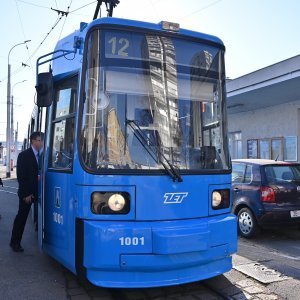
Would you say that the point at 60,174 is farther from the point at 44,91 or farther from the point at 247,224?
the point at 247,224

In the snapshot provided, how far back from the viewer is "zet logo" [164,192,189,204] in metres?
4.21

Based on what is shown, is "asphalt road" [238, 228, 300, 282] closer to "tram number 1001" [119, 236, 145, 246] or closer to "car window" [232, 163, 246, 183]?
"car window" [232, 163, 246, 183]

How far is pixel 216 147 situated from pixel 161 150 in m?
0.82

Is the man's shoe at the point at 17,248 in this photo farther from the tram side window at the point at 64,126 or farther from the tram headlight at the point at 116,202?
the tram headlight at the point at 116,202

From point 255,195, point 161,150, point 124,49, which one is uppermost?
point 124,49

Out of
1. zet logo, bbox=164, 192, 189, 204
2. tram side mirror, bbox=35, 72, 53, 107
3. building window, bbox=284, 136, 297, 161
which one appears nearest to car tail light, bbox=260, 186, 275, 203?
zet logo, bbox=164, 192, 189, 204

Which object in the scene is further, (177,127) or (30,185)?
(30,185)

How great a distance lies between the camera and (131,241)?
3.97 meters

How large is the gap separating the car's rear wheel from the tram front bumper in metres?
3.53

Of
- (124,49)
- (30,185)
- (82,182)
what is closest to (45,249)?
(30,185)

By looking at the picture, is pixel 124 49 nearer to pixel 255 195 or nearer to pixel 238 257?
pixel 238 257

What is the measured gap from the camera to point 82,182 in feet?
13.4

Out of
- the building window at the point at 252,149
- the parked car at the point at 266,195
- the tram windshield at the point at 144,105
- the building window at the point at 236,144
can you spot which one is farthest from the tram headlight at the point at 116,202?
the building window at the point at 236,144

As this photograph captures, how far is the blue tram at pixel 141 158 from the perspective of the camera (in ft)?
13.3
